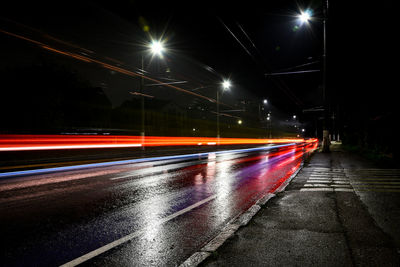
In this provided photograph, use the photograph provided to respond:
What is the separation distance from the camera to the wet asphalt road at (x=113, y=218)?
3500 mm

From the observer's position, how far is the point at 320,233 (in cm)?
414

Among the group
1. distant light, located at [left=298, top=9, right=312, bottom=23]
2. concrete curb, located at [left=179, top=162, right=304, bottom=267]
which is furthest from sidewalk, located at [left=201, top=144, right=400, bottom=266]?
distant light, located at [left=298, top=9, right=312, bottom=23]

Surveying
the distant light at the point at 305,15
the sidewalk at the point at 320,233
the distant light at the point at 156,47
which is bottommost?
the sidewalk at the point at 320,233

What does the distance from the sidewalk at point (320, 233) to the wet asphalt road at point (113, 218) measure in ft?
2.01

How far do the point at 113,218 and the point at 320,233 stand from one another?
11.9 ft

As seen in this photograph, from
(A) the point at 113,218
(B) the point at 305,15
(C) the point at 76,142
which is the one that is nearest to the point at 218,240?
(A) the point at 113,218

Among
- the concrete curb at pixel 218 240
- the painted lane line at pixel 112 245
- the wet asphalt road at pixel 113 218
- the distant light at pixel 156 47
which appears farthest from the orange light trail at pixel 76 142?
the concrete curb at pixel 218 240

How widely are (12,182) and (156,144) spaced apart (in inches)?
764

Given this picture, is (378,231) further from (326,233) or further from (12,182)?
(12,182)

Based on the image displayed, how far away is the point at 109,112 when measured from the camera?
24062 mm

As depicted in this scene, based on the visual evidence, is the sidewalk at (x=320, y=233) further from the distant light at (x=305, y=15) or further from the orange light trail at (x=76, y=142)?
the orange light trail at (x=76, y=142)

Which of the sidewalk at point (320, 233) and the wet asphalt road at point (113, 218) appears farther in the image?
the wet asphalt road at point (113, 218)

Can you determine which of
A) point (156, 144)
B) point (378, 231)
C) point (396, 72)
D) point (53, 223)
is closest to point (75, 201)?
point (53, 223)

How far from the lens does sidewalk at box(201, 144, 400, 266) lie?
10.7ft
